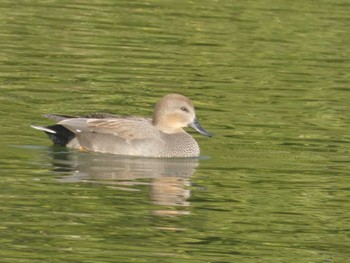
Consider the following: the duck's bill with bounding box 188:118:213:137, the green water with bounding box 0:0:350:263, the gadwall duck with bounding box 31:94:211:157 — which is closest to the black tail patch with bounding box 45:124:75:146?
the gadwall duck with bounding box 31:94:211:157

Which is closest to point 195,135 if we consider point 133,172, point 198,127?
point 198,127

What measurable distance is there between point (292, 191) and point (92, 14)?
11.9 meters

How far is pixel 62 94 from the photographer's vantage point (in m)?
18.9

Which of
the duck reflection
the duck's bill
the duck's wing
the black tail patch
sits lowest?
the duck reflection

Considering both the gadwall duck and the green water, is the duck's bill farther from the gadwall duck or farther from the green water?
the green water

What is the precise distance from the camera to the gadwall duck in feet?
53.3

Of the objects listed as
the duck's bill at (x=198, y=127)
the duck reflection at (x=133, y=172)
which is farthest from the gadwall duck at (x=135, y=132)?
→ the duck reflection at (x=133, y=172)

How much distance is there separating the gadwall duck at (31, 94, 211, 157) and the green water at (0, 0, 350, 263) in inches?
7.7

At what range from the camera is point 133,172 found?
1526 centimetres

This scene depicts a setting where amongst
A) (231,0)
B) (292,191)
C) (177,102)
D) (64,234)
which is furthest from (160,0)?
(64,234)

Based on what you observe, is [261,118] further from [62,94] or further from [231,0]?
[231,0]

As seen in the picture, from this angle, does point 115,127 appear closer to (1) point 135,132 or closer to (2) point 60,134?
(1) point 135,132

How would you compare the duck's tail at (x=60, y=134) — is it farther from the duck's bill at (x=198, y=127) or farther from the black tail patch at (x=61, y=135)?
the duck's bill at (x=198, y=127)

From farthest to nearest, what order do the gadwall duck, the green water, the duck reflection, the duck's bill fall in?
the duck's bill < the gadwall duck < the duck reflection < the green water
